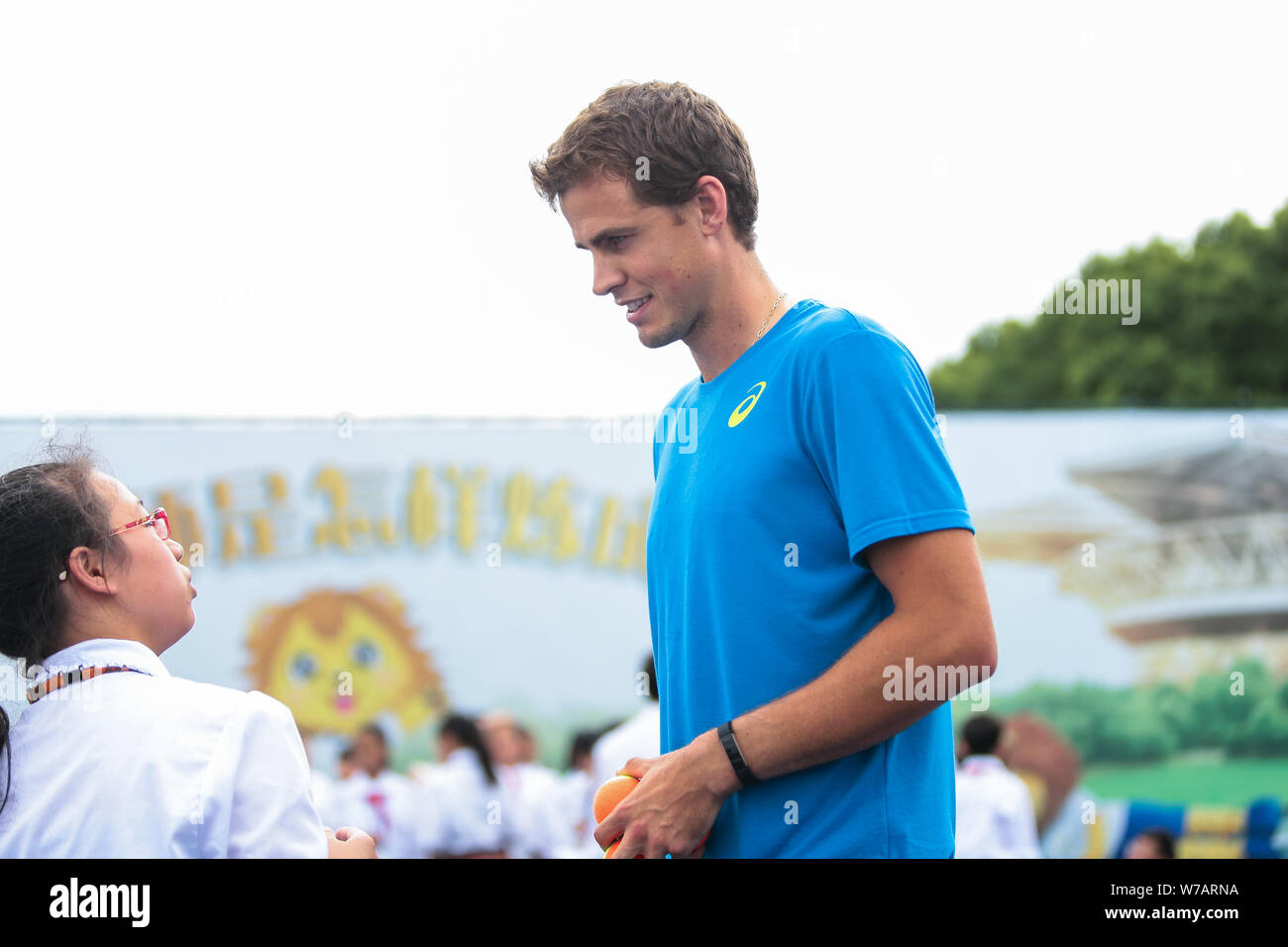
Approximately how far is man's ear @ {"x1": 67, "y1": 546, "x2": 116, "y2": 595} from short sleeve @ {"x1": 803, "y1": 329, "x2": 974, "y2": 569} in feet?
3.95

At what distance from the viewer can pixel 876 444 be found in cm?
158

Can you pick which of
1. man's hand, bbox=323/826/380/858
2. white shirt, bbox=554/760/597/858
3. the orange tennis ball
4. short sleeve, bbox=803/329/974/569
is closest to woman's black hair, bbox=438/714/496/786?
white shirt, bbox=554/760/597/858

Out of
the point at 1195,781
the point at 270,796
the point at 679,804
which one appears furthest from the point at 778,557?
the point at 1195,781

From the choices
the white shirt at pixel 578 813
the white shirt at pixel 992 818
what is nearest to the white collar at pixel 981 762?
the white shirt at pixel 992 818

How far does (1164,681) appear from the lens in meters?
9.85

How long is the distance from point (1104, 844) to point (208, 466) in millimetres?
8037

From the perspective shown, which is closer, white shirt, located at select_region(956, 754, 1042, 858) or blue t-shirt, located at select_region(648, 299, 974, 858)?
blue t-shirt, located at select_region(648, 299, 974, 858)

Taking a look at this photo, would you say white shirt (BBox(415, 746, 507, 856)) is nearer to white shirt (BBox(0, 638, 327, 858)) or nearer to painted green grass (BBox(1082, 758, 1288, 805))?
painted green grass (BBox(1082, 758, 1288, 805))

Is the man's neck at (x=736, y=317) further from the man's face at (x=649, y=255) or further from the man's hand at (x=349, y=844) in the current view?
the man's hand at (x=349, y=844)

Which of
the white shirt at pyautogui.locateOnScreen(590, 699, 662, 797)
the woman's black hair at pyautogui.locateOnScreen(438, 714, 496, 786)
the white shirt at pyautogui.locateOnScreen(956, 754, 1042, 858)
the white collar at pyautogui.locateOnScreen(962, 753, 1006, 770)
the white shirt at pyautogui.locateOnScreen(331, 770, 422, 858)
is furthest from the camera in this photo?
the woman's black hair at pyautogui.locateOnScreen(438, 714, 496, 786)

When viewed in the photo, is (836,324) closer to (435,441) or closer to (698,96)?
(698,96)

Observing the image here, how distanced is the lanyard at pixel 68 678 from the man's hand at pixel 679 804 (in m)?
0.85

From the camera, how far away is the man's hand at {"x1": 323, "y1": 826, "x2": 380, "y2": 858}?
184 centimetres

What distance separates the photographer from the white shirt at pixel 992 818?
6.01 metres
